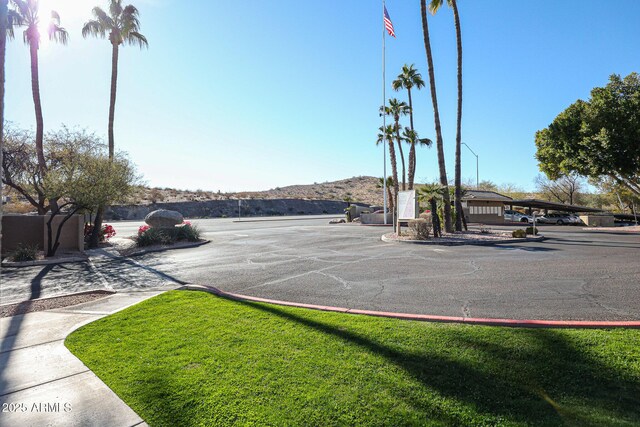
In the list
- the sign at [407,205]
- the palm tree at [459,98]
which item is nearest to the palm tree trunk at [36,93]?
the sign at [407,205]

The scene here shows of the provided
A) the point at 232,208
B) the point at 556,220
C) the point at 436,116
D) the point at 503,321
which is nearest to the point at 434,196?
the point at 436,116

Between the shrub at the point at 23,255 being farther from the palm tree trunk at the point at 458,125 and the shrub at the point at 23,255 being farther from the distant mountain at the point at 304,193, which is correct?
the distant mountain at the point at 304,193

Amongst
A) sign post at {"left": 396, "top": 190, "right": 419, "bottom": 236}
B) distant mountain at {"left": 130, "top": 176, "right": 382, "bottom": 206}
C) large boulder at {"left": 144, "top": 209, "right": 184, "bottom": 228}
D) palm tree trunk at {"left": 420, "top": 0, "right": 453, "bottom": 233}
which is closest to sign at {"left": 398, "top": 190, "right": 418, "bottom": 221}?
sign post at {"left": 396, "top": 190, "right": 419, "bottom": 236}

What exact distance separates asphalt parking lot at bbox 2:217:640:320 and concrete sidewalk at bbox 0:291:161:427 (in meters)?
3.48

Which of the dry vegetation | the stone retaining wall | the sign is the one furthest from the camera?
the stone retaining wall

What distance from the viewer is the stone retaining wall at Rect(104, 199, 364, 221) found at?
166 ft

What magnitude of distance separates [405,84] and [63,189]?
31.0 meters

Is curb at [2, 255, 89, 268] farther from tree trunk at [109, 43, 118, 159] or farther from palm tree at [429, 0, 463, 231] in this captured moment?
palm tree at [429, 0, 463, 231]

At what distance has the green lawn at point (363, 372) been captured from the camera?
129 inches

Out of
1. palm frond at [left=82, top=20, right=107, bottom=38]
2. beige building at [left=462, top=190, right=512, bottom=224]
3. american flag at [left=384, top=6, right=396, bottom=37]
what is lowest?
beige building at [left=462, top=190, right=512, bottom=224]

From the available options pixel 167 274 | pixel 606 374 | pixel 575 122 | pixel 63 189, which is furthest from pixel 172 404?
pixel 575 122

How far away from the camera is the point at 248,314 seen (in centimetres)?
618

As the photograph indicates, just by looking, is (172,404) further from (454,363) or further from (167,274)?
(167,274)

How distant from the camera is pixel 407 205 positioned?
19.8 metres
